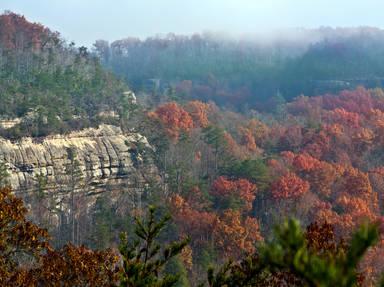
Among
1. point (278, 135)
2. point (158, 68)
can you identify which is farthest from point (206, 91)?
point (278, 135)

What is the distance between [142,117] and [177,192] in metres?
10.8

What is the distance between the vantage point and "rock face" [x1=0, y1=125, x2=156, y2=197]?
109 feet

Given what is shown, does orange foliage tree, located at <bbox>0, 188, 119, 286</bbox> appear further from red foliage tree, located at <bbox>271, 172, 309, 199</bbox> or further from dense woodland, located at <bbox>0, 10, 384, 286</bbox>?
red foliage tree, located at <bbox>271, 172, 309, 199</bbox>

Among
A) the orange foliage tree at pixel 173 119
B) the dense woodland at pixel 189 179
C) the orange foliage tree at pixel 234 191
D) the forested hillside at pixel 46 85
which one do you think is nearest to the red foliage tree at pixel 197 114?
the dense woodland at pixel 189 179

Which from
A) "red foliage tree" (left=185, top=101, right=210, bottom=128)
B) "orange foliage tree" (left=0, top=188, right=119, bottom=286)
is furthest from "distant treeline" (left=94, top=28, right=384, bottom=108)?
"orange foliage tree" (left=0, top=188, right=119, bottom=286)

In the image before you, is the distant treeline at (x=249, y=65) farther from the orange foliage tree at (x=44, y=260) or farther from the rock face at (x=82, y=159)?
the orange foliage tree at (x=44, y=260)

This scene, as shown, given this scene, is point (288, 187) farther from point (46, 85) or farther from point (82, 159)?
point (46, 85)

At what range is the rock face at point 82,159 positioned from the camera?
33.2 meters

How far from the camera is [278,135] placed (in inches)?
2076

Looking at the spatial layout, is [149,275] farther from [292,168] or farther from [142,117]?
[142,117]

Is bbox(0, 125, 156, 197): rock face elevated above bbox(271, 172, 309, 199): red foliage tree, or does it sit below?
above

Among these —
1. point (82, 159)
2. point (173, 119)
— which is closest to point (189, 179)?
point (82, 159)

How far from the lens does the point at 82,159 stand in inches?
1441

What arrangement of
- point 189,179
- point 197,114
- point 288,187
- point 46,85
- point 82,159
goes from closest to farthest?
point 288,187, point 82,159, point 189,179, point 46,85, point 197,114
